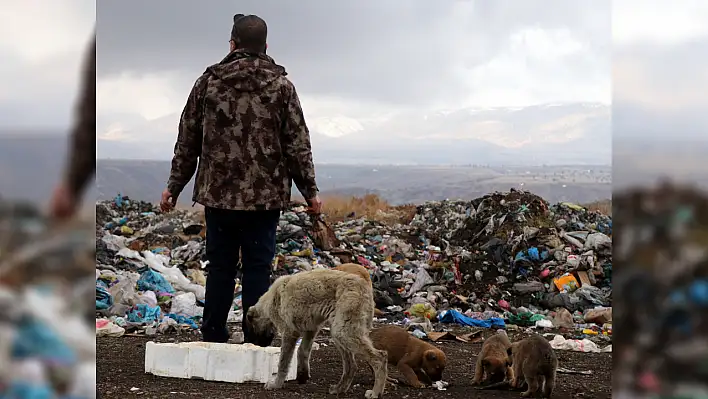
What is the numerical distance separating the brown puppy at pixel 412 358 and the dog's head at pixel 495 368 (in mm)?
209

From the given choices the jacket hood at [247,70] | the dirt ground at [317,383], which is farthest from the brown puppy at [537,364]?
the jacket hood at [247,70]

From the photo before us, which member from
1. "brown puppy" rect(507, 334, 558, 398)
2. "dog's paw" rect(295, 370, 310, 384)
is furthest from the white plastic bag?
"dog's paw" rect(295, 370, 310, 384)

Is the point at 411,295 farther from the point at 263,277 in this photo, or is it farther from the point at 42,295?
the point at 42,295

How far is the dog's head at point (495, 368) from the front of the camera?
13.1 ft

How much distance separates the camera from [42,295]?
1.04 m

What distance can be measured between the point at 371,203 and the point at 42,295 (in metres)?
10.9

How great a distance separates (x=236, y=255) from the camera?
405 cm

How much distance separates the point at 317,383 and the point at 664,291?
292 centimetres

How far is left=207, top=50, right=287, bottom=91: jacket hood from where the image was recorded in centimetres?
390

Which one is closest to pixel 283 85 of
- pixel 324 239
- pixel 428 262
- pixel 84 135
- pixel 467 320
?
pixel 84 135

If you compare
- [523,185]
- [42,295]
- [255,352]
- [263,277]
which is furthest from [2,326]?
[523,185]

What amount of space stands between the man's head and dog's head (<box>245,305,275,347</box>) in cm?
127

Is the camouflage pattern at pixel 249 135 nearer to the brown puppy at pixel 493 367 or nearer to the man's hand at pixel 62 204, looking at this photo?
the brown puppy at pixel 493 367

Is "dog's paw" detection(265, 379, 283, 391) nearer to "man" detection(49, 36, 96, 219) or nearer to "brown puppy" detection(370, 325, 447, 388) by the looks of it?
"brown puppy" detection(370, 325, 447, 388)
